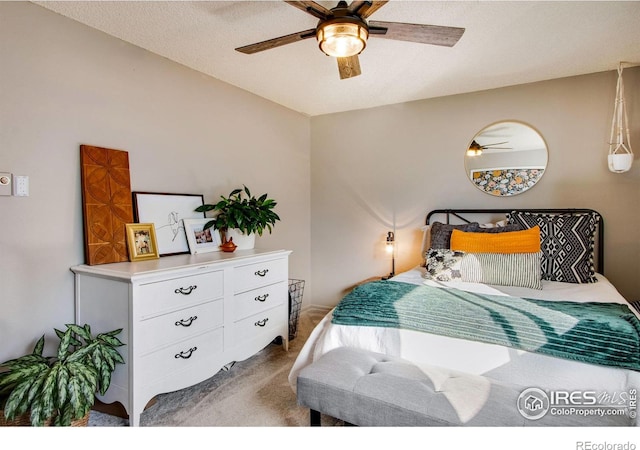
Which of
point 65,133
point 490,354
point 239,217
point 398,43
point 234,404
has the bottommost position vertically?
point 234,404

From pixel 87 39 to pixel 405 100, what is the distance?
278 cm

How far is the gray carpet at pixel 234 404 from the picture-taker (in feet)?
6.48

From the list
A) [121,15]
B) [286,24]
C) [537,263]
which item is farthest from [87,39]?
[537,263]

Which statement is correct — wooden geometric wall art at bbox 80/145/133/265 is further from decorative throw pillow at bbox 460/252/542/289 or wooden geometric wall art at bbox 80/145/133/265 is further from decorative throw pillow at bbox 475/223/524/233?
decorative throw pillow at bbox 475/223/524/233

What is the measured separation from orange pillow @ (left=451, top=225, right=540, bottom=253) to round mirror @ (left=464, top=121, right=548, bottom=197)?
62 cm

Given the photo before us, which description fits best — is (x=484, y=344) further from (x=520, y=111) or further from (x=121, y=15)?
(x=121, y=15)

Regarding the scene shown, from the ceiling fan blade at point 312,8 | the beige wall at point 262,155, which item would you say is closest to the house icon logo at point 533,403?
the ceiling fan blade at point 312,8

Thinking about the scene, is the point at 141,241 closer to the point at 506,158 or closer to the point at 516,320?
the point at 516,320

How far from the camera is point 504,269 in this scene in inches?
97.7

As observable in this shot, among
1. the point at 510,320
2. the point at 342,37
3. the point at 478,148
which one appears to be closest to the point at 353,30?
the point at 342,37

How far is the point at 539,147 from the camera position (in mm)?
3084

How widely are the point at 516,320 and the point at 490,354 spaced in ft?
0.69

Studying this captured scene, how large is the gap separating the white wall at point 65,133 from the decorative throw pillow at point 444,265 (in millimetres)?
1923

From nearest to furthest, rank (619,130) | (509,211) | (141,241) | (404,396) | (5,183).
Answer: (404,396), (5,183), (141,241), (619,130), (509,211)
